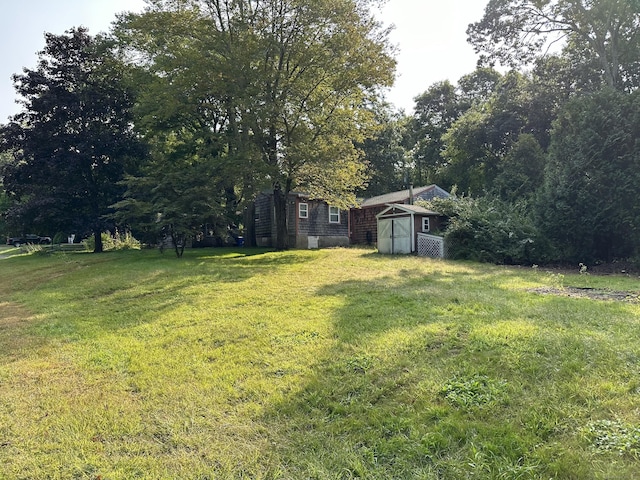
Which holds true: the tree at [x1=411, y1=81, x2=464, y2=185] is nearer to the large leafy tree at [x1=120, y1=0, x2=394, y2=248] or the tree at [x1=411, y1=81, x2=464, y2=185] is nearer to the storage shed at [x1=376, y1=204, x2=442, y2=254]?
the storage shed at [x1=376, y1=204, x2=442, y2=254]

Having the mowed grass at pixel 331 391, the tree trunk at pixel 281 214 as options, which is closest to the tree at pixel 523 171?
the tree trunk at pixel 281 214

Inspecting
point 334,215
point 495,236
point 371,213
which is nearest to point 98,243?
point 334,215

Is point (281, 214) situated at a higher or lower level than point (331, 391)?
higher

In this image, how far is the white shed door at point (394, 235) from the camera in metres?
18.8

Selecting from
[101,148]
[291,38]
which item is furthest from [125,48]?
[291,38]

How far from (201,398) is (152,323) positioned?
10.7 feet

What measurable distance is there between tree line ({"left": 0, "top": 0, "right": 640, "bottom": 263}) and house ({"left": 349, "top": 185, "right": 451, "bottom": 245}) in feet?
14.1

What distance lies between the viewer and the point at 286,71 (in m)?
17.6

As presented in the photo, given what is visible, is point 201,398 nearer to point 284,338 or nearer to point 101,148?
point 284,338

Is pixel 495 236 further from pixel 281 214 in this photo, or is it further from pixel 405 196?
pixel 281 214

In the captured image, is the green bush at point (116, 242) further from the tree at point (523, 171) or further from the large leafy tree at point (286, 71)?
the tree at point (523, 171)

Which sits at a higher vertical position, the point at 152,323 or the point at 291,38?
the point at 291,38

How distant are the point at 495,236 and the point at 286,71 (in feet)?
38.8

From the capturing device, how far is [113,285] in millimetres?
10328
